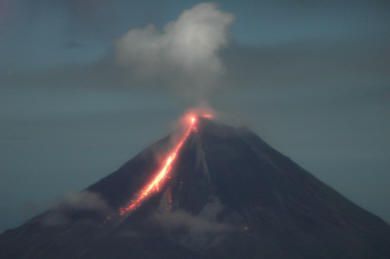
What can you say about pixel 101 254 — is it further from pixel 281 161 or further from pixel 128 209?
pixel 281 161

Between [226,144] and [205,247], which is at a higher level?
[226,144]

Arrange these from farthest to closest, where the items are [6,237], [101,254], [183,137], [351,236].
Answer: [183,137] < [6,237] < [351,236] < [101,254]

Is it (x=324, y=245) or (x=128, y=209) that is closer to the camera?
(x=324, y=245)

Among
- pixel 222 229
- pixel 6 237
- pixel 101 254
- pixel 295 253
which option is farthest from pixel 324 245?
pixel 6 237
